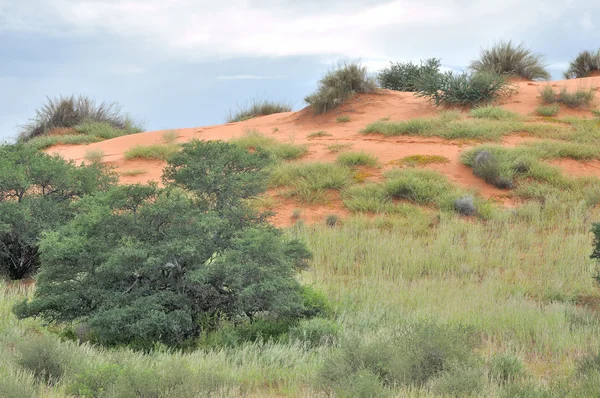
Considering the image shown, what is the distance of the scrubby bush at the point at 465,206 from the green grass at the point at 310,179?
9.21 feet

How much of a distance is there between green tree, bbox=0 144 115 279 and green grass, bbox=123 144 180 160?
25.2 ft

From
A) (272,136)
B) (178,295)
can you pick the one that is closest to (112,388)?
(178,295)

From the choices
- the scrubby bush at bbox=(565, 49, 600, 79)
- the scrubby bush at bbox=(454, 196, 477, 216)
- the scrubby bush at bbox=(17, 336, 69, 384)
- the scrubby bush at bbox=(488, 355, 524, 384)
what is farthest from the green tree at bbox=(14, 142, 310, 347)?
the scrubby bush at bbox=(565, 49, 600, 79)

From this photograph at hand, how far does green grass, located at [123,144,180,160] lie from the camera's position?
2027 centimetres

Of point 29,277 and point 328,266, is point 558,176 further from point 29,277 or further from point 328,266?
point 29,277

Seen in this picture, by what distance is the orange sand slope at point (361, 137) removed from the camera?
17.0 metres

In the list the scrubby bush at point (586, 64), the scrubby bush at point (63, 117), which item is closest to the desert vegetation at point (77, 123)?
the scrubby bush at point (63, 117)

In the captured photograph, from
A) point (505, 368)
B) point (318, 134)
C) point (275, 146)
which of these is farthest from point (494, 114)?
point (505, 368)

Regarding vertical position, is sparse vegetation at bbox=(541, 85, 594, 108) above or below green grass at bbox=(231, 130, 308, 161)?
above

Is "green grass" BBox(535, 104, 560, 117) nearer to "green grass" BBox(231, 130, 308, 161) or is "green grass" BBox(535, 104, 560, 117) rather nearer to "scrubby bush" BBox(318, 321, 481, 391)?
"green grass" BBox(231, 130, 308, 161)

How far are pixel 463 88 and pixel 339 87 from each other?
414 cm

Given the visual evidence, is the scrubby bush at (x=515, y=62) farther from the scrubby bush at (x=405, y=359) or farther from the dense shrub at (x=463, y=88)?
the scrubby bush at (x=405, y=359)

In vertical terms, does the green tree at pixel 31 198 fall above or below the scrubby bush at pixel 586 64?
below

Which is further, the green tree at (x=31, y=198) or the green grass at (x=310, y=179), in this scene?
the green grass at (x=310, y=179)
